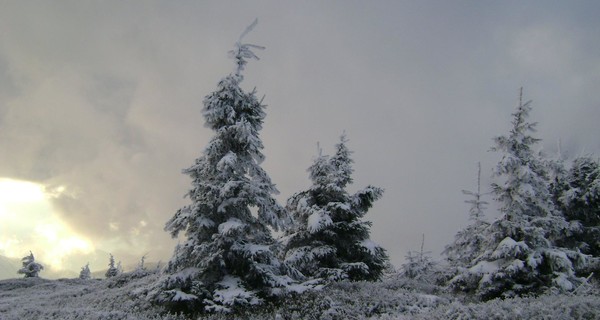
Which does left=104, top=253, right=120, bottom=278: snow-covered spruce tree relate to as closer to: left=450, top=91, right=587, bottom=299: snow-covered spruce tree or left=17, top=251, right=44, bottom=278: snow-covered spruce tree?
left=17, top=251, right=44, bottom=278: snow-covered spruce tree

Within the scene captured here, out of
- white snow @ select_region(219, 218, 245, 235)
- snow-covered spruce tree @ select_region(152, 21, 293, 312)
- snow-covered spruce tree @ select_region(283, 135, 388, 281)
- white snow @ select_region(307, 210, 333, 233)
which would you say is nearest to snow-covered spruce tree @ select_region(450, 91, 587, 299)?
snow-covered spruce tree @ select_region(283, 135, 388, 281)

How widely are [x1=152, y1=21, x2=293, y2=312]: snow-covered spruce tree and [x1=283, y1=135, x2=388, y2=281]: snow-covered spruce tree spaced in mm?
4931

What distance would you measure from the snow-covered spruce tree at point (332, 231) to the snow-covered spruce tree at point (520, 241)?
507 centimetres

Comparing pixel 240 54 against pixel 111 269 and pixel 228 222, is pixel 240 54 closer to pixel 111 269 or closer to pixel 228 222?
pixel 228 222

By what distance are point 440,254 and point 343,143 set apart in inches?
364

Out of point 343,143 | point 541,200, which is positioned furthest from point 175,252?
point 541,200

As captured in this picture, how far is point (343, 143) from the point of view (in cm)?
2506

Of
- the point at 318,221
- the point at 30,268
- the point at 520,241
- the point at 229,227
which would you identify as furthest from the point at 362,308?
the point at 30,268

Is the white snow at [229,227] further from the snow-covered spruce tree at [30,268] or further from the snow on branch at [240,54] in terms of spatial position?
the snow-covered spruce tree at [30,268]

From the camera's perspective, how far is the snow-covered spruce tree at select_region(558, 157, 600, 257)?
24547 millimetres

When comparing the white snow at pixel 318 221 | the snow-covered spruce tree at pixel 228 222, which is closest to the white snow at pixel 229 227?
the snow-covered spruce tree at pixel 228 222

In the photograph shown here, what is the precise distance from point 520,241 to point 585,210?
34.9 feet

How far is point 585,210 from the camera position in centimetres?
2497

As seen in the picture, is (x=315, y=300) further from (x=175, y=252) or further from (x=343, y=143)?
(x=343, y=143)
